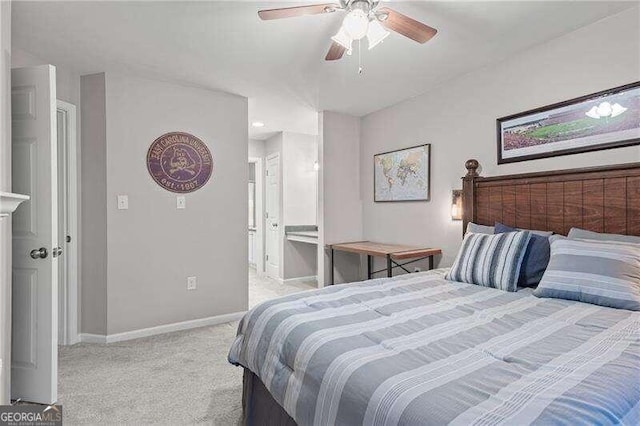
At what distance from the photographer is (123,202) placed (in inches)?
118

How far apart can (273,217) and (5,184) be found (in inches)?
154

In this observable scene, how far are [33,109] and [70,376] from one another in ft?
5.73

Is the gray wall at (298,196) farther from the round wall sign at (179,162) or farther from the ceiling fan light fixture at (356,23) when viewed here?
the ceiling fan light fixture at (356,23)

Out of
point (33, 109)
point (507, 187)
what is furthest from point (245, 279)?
point (507, 187)

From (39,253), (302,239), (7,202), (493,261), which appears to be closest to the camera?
(7,202)

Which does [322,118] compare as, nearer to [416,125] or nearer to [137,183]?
[416,125]

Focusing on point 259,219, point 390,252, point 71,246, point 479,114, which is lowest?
point 390,252

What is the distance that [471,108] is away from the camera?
3.02m

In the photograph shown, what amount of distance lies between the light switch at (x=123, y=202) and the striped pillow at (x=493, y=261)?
2734mm

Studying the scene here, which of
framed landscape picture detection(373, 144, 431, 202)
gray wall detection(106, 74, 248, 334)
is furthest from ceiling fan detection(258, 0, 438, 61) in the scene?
gray wall detection(106, 74, 248, 334)
